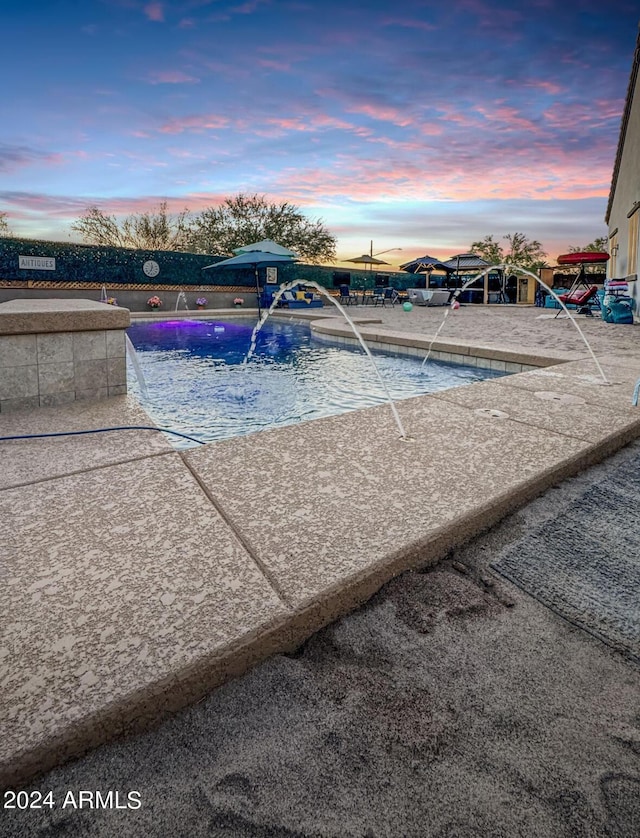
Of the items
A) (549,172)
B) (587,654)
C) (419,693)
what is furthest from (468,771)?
(549,172)

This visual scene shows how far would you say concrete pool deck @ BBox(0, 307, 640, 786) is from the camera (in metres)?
0.97

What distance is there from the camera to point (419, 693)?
41.0 inches

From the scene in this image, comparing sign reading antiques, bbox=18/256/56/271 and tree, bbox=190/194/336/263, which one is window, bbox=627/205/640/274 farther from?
tree, bbox=190/194/336/263

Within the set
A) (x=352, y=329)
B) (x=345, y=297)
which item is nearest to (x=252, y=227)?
(x=345, y=297)

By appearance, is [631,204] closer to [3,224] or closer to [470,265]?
[470,265]

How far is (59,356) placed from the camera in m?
3.06

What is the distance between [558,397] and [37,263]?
17.5m

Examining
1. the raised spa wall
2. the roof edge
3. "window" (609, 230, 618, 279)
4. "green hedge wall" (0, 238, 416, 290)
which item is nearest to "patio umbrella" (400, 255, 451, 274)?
the roof edge

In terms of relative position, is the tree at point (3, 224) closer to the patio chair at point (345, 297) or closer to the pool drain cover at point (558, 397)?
the patio chair at point (345, 297)

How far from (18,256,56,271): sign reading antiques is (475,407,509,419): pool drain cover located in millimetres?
17217

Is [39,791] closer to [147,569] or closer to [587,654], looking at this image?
[147,569]

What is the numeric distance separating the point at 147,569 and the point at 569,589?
4.43 feet

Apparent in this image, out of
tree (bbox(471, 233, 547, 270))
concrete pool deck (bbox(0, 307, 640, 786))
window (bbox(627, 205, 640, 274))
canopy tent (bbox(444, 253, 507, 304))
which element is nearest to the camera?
concrete pool deck (bbox(0, 307, 640, 786))

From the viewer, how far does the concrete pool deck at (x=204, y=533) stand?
97 centimetres
